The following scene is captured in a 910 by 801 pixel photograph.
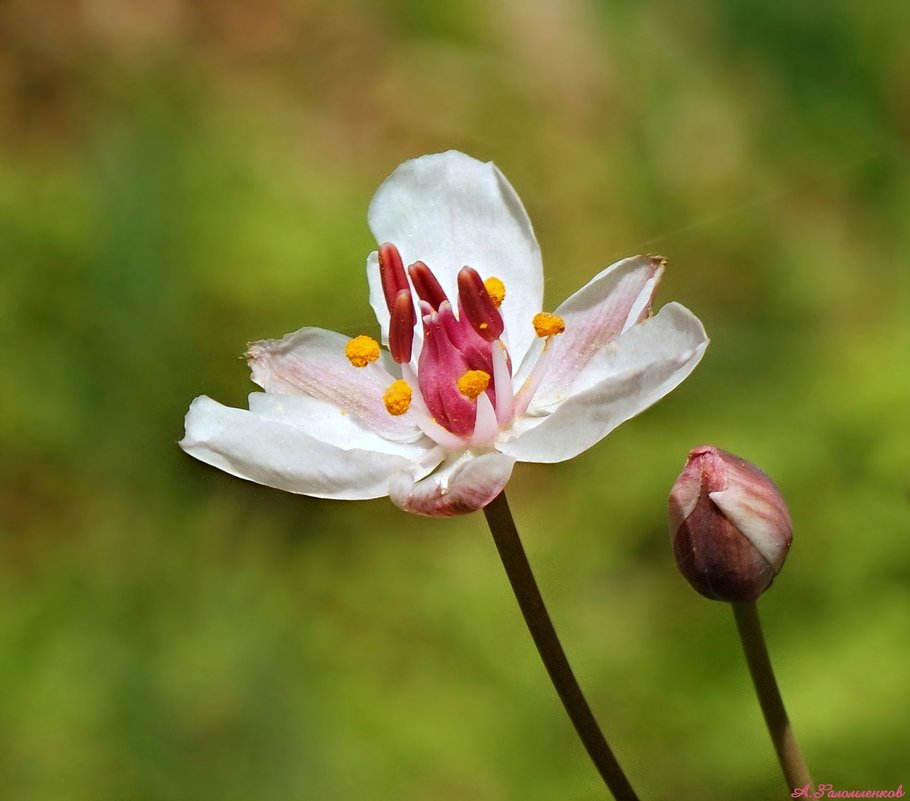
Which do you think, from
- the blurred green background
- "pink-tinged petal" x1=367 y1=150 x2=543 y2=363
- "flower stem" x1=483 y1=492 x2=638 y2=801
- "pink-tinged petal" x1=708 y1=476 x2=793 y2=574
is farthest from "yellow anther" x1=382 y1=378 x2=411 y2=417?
the blurred green background

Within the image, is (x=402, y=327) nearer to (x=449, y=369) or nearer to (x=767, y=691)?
(x=449, y=369)

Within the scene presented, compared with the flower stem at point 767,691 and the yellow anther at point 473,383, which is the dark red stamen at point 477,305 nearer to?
the yellow anther at point 473,383

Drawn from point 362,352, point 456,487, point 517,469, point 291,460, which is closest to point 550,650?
point 456,487

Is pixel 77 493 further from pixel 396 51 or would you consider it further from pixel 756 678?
pixel 756 678

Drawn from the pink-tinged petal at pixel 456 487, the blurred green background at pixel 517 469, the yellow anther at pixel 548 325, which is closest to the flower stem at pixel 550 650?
the pink-tinged petal at pixel 456 487

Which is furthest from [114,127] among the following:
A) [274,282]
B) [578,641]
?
[578,641]
